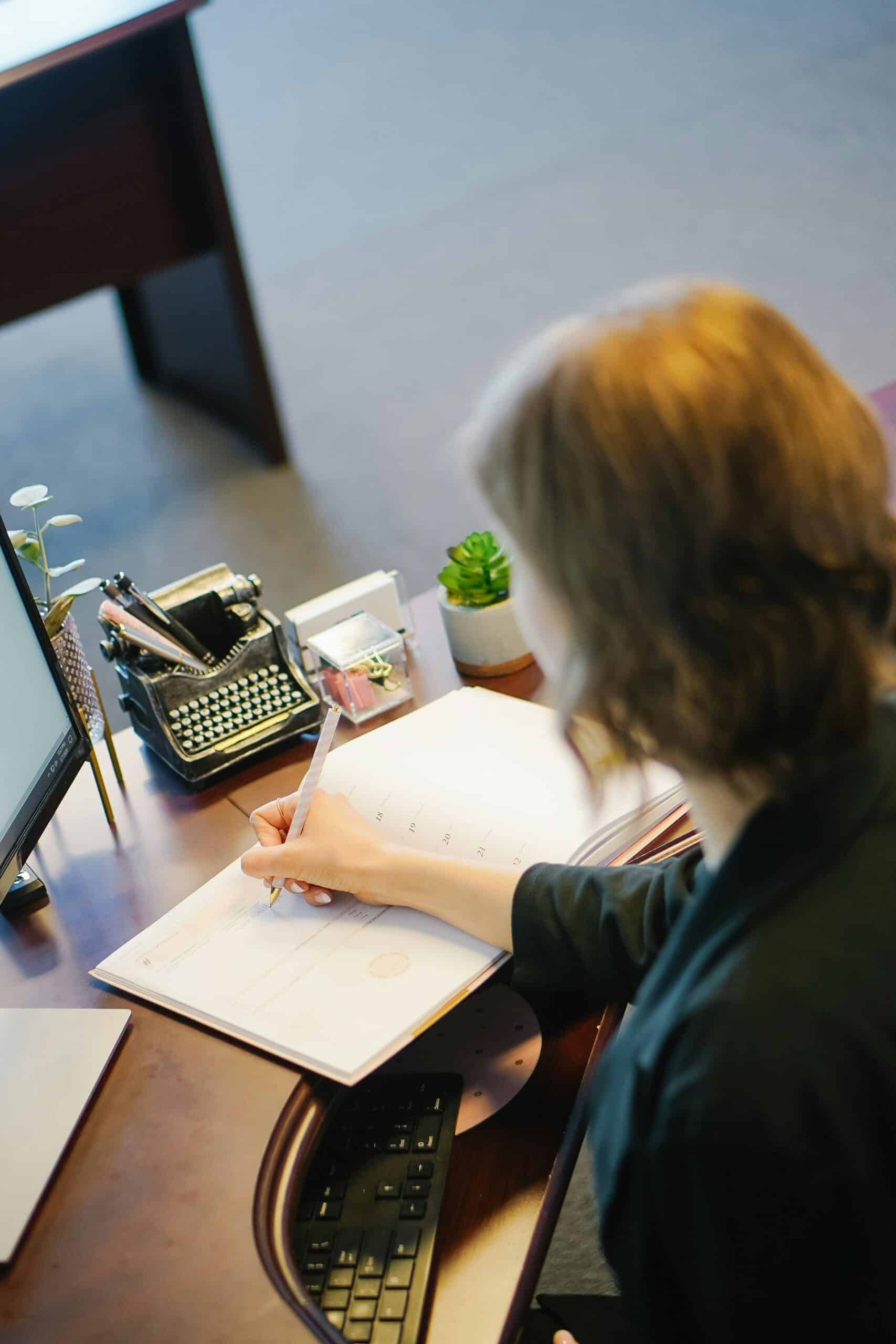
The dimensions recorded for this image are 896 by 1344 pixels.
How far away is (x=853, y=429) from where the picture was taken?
644 millimetres

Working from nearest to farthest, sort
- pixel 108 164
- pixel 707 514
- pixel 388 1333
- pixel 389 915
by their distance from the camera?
pixel 707 514 → pixel 388 1333 → pixel 389 915 → pixel 108 164

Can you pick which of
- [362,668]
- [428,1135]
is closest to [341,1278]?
[428,1135]

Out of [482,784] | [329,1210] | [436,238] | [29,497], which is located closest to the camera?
[329,1210]

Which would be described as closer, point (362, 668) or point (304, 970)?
point (304, 970)

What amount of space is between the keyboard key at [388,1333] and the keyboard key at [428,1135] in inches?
5.6

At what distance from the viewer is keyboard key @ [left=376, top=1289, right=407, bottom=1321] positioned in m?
0.86

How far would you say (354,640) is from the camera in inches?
54.8

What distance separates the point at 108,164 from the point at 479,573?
232cm

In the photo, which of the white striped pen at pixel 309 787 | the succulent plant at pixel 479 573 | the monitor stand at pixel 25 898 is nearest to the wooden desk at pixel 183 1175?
the monitor stand at pixel 25 898

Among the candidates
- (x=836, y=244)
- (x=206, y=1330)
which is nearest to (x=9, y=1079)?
(x=206, y=1330)

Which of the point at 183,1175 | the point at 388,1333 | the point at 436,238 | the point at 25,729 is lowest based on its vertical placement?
the point at 388,1333

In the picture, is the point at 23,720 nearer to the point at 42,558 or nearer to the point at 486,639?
the point at 42,558

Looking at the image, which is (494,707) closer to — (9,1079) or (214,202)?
(9,1079)

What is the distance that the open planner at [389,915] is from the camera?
0.97 metres
